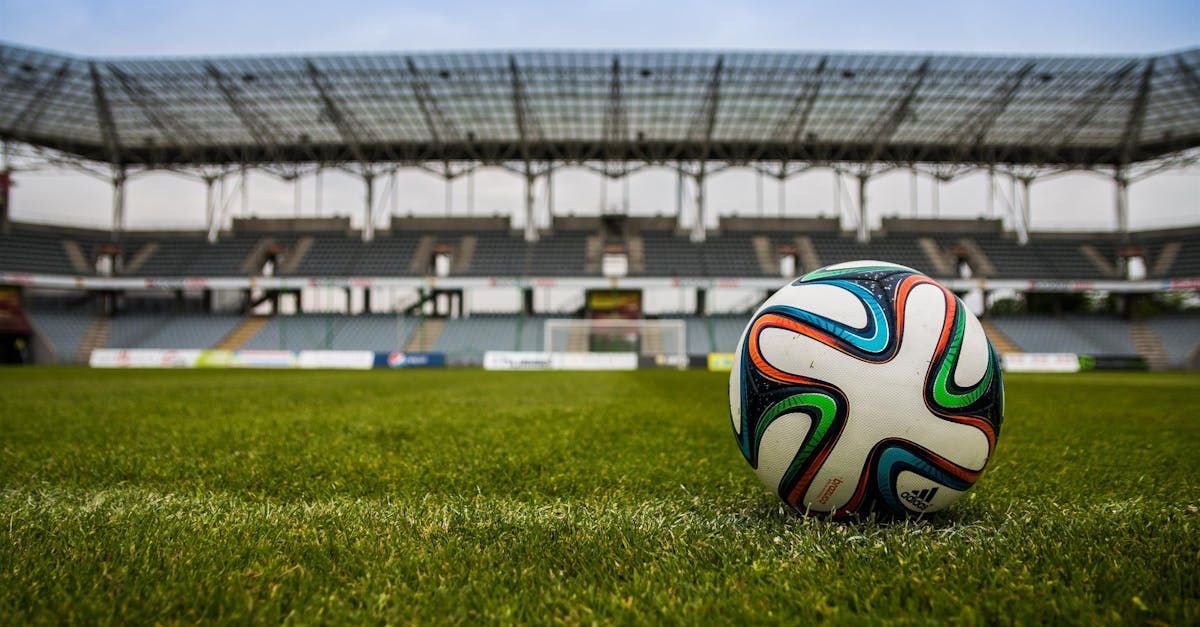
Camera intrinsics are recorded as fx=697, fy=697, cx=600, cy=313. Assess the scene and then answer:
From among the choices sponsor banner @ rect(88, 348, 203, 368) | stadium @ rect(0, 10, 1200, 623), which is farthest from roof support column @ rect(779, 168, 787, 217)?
sponsor banner @ rect(88, 348, 203, 368)

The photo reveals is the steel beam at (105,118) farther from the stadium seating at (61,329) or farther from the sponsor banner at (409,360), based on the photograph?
the sponsor banner at (409,360)

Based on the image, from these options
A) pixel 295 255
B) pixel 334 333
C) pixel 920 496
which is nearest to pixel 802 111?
pixel 334 333

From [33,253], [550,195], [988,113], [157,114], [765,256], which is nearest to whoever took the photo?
[988,113]

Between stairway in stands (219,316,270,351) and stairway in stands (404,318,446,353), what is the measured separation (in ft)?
27.9

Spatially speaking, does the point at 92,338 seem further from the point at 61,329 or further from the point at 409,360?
the point at 409,360

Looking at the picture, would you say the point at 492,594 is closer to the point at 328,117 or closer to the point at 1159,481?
the point at 1159,481

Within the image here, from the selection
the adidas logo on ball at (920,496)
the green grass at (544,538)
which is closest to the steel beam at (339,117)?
the green grass at (544,538)

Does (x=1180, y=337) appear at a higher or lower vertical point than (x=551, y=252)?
lower

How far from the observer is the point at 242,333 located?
36.8 metres

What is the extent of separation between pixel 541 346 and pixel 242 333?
16.0m

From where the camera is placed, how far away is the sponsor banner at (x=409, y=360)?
31.5 meters

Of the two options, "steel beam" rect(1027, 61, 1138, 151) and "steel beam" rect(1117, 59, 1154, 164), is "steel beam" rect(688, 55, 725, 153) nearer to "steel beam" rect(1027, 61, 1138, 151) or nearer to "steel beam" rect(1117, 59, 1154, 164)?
"steel beam" rect(1027, 61, 1138, 151)

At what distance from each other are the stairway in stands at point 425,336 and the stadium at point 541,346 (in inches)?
7.8

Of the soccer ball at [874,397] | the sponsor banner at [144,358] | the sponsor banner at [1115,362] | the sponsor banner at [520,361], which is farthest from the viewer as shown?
the sponsor banner at [1115,362]
